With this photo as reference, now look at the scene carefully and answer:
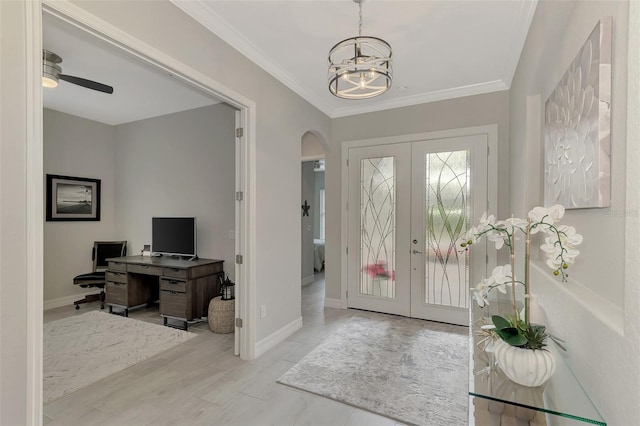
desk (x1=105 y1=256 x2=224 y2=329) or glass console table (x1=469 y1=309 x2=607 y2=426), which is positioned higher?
glass console table (x1=469 y1=309 x2=607 y2=426)

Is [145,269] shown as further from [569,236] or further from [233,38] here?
[569,236]

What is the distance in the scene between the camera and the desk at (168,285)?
3.72 meters

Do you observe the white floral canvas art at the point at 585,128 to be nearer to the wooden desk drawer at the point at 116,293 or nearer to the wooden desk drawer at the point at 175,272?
the wooden desk drawer at the point at 175,272

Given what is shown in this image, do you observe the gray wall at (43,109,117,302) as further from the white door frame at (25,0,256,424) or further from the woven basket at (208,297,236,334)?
the white door frame at (25,0,256,424)

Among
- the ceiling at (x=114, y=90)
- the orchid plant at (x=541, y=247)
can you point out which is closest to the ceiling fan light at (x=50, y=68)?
the ceiling at (x=114, y=90)

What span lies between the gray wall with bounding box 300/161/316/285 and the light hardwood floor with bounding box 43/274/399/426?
298cm

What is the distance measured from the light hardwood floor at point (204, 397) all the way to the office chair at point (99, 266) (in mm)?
2420

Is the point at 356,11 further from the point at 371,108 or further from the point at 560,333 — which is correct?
the point at 560,333

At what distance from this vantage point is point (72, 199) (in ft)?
15.8

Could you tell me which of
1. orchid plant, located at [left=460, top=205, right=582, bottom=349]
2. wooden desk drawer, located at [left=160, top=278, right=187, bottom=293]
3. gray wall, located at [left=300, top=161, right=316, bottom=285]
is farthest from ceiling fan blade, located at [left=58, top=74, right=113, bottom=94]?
gray wall, located at [left=300, top=161, right=316, bottom=285]

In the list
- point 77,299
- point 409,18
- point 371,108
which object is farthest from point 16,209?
point 77,299

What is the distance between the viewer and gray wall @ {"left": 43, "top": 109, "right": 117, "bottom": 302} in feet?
14.9

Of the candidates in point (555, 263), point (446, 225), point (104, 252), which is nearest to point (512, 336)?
point (555, 263)

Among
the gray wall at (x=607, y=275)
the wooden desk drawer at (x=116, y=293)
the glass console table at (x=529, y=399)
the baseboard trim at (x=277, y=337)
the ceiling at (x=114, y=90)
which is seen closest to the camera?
the gray wall at (x=607, y=275)
